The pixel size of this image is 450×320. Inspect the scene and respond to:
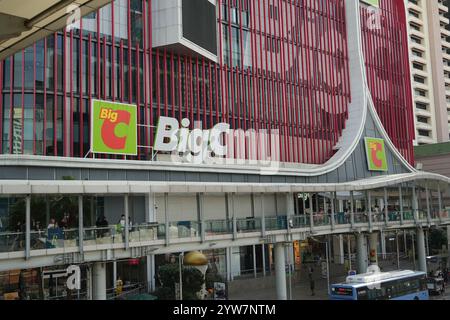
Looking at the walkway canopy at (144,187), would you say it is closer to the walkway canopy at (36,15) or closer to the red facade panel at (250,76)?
the walkway canopy at (36,15)

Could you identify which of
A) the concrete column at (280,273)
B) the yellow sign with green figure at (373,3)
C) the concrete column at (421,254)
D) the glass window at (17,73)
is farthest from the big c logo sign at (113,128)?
the yellow sign with green figure at (373,3)

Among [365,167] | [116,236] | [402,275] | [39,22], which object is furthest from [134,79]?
[39,22]

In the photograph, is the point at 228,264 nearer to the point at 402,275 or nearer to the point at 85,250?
the point at 402,275

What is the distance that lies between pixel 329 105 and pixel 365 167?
26.3ft

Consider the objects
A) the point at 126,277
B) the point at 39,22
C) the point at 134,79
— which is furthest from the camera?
the point at 134,79

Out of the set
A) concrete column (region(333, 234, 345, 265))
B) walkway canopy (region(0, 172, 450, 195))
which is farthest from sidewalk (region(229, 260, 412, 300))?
walkway canopy (region(0, 172, 450, 195))

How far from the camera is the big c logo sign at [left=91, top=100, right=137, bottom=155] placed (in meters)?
36.6

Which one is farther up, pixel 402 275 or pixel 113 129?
pixel 113 129

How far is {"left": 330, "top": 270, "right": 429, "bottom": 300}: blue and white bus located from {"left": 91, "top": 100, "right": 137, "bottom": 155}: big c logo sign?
17.9 meters

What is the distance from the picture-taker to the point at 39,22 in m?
8.55

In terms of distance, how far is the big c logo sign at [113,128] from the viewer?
1441 inches

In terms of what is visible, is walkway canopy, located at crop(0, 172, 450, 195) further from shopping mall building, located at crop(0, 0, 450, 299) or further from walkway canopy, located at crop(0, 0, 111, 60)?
walkway canopy, located at crop(0, 0, 111, 60)

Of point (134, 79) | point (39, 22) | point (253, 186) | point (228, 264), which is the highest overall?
point (134, 79)

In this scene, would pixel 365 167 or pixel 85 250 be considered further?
pixel 365 167
